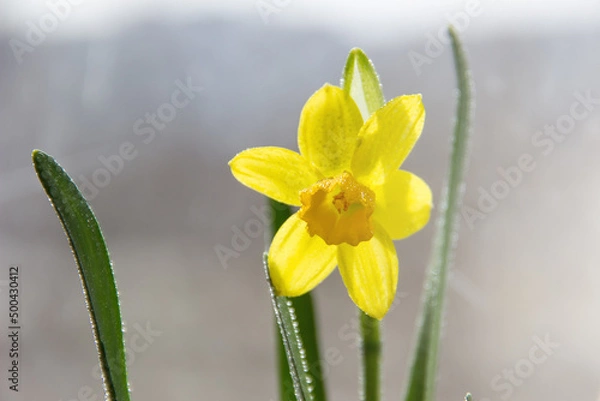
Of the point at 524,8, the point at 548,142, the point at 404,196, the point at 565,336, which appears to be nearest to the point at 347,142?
the point at 404,196

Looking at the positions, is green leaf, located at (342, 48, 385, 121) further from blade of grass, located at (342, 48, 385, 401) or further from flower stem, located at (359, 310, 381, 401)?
flower stem, located at (359, 310, 381, 401)

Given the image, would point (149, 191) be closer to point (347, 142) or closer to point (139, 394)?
point (139, 394)

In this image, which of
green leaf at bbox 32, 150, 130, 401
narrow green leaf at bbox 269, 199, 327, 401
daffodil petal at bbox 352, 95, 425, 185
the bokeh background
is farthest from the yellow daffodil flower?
the bokeh background

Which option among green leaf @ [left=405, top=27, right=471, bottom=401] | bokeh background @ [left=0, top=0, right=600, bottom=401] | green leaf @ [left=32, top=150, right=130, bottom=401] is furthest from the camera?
bokeh background @ [left=0, top=0, right=600, bottom=401]

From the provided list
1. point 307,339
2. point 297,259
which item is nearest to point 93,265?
point 297,259

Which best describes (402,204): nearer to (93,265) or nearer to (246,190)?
(93,265)

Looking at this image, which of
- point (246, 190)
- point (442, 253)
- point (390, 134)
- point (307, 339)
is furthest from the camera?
point (246, 190)

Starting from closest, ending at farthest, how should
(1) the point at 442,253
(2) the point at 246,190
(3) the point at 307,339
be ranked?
1. (1) the point at 442,253
2. (3) the point at 307,339
3. (2) the point at 246,190
